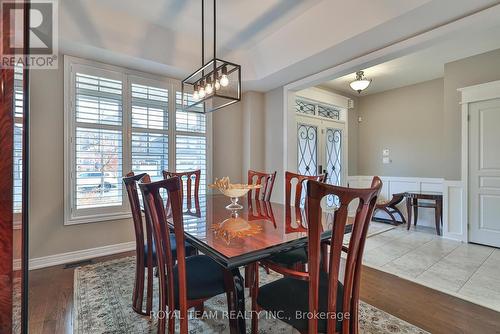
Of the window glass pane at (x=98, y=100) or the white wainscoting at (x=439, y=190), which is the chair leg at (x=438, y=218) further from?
the window glass pane at (x=98, y=100)

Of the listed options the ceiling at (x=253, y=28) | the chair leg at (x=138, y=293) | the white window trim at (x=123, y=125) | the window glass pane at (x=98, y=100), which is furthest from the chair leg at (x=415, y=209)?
the window glass pane at (x=98, y=100)

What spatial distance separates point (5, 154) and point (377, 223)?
5.37m

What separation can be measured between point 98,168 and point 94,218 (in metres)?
0.63

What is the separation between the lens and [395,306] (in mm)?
2002

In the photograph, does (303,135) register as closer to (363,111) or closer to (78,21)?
(363,111)

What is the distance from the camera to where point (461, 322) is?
5.89 feet

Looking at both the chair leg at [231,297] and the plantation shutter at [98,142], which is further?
the plantation shutter at [98,142]

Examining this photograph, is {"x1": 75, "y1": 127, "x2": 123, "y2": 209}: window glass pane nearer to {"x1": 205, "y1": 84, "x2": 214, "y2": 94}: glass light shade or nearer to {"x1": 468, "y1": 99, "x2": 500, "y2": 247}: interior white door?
{"x1": 205, "y1": 84, "x2": 214, "y2": 94}: glass light shade

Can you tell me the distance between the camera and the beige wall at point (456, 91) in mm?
3500

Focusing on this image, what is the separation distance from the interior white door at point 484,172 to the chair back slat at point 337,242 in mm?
3674

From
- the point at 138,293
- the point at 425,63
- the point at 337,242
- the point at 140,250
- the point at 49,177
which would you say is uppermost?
the point at 425,63

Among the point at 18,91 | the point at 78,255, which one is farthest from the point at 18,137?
the point at 78,255

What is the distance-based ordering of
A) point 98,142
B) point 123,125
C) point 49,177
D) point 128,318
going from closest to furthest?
point 128,318
point 49,177
point 98,142
point 123,125

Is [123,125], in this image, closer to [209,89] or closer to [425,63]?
[209,89]
